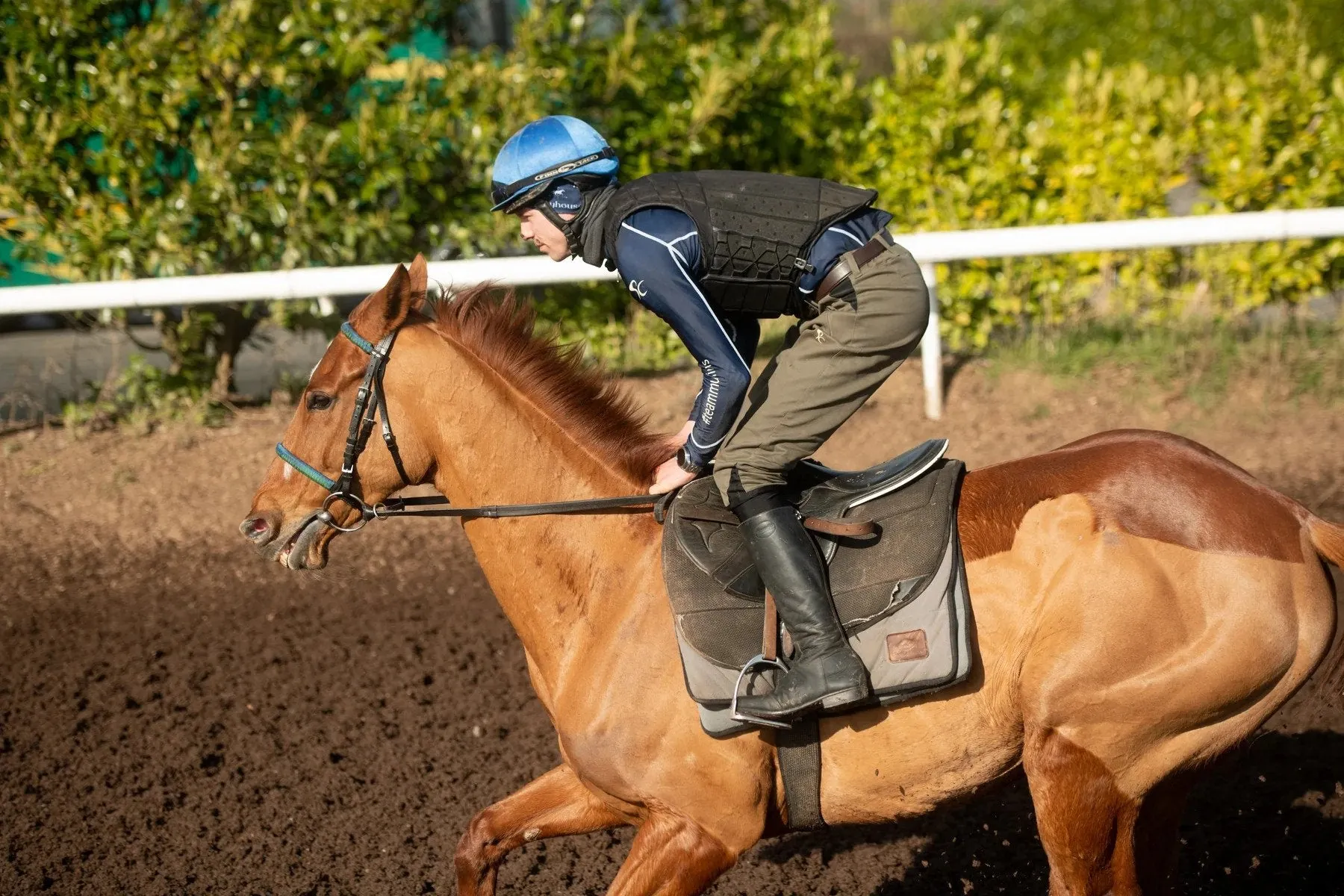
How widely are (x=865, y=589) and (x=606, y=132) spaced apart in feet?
17.9

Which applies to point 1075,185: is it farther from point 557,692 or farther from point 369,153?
point 557,692

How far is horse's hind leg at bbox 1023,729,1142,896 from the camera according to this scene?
3189 millimetres

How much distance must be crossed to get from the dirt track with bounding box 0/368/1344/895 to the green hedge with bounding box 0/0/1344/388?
116cm

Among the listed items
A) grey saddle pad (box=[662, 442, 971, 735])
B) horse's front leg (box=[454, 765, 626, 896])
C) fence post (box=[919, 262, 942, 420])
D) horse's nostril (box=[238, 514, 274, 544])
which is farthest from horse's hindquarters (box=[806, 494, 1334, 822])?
fence post (box=[919, 262, 942, 420])

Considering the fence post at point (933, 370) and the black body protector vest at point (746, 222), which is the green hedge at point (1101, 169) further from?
the black body protector vest at point (746, 222)

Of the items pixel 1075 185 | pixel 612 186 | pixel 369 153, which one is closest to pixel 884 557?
pixel 612 186

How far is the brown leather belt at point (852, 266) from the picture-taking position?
323 cm

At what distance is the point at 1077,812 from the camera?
3.19 meters

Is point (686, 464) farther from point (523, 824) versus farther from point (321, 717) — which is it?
point (321, 717)

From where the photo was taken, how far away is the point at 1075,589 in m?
3.12

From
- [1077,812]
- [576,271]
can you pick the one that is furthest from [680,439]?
[576,271]

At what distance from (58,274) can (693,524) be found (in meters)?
5.55

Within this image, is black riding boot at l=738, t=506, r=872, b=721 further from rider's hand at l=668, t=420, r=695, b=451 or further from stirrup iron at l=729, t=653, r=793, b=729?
rider's hand at l=668, t=420, r=695, b=451

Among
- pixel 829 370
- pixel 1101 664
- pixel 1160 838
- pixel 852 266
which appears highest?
pixel 852 266
